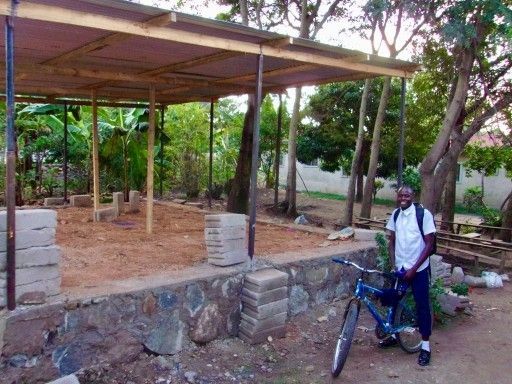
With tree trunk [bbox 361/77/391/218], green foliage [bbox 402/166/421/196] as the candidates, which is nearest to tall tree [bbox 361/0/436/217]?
tree trunk [bbox 361/77/391/218]

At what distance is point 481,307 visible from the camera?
7.21 metres

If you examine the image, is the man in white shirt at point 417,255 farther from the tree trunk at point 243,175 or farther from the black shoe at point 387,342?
the tree trunk at point 243,175

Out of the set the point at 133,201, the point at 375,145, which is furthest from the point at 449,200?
the point at 133,201

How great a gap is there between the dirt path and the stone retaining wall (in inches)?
5.5

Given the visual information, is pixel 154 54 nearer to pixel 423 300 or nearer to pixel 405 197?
pixel 405 197

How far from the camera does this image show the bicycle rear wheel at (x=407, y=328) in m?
5.25

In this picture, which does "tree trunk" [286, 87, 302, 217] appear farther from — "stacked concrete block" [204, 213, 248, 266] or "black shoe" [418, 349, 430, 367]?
"black shoe" [418, 349, 430, 367]

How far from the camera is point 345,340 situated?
4.64 meters

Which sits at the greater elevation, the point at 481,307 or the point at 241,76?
the point at 241,76

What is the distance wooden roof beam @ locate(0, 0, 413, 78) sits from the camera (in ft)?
13.0

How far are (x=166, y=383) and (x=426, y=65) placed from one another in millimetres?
9867

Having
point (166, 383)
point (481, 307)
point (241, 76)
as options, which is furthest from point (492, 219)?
point (166, 383)

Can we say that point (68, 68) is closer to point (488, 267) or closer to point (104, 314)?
point (104, 314)

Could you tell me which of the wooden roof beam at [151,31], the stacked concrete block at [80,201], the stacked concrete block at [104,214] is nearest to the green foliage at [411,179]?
the stacked concrete block at [80,201]
